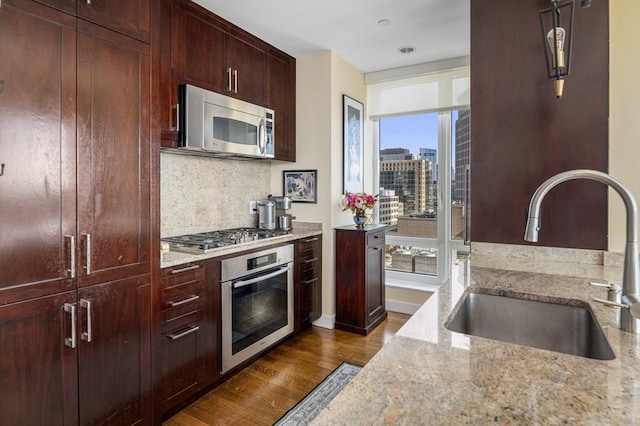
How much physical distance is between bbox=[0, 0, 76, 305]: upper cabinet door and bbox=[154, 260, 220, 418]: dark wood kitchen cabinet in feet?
1.89

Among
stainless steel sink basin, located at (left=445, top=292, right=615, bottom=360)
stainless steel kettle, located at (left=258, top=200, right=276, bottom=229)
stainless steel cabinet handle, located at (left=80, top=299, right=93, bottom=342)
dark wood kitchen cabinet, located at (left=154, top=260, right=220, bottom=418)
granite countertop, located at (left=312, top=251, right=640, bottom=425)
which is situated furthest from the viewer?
stainless steel kettle, located at (left=258, top=200, right=276, bottom=229)

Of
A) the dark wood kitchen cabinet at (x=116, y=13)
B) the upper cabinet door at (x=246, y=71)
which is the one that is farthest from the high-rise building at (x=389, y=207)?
the dark wood kitchen cabinet at (x=116, y=13)

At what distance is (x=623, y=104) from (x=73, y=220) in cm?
263

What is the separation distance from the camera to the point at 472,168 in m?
2.09

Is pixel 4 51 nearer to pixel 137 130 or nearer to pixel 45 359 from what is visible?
pixel 137 130

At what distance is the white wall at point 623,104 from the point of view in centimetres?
173

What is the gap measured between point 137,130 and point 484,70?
1910 millimetres

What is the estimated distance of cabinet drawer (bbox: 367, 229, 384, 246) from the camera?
131 inches

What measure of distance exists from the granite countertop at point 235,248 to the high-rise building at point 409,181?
1148 millimetres

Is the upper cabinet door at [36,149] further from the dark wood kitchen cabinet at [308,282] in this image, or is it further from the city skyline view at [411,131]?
the city skyline view at [411,131]

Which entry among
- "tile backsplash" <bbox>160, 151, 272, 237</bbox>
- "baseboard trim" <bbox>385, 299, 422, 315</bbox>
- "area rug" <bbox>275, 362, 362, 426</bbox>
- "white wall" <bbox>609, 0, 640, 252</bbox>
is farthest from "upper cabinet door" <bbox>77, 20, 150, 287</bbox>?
"baseboard trim" <bbox>385, 299, 422, 315</bbox>

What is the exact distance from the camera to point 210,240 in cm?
252

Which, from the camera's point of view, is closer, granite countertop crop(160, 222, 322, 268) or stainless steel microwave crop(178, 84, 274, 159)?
granite countertop crop(160, 222, 322, 268)

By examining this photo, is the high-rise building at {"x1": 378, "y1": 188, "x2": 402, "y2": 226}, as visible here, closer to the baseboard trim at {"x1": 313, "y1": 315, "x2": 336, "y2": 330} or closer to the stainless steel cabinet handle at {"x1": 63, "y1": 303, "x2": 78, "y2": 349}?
the baseboard trim at {"x1": 313, "y1": 315, "x2": 336, "y2": 330}
